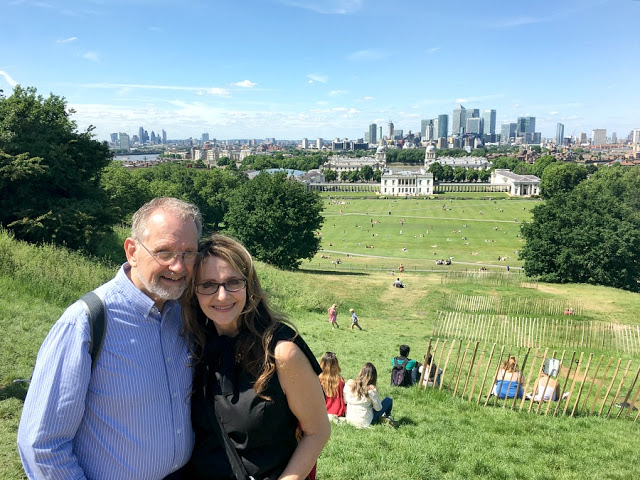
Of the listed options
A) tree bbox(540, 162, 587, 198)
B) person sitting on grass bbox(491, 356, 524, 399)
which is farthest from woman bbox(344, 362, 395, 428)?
tree bbox(540, 162, 587, 198)

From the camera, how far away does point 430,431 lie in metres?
7.66

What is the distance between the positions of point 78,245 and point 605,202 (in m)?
37.4

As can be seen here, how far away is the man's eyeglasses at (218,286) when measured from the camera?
2.51 m

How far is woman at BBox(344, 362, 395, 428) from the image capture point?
773 centimetres

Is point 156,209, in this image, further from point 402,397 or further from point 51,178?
point 51,178

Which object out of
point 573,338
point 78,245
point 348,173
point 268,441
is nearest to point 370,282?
point 573,338

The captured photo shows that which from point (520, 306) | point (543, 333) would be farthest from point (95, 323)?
point (520, 306)

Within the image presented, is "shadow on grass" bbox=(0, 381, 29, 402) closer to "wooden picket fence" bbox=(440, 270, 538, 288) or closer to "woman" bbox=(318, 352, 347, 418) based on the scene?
"woman" bbox=(318, 352, 347, 418)

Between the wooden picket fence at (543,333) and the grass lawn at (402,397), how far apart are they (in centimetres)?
163

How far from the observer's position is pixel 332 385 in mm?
7930

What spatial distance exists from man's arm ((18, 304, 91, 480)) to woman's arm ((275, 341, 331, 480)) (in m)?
0.91

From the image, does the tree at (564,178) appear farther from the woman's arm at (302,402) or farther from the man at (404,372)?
the woman's arm at (302,402)

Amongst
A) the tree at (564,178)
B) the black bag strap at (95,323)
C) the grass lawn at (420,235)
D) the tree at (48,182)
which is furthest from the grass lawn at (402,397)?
Answer: the tree at (564,178)

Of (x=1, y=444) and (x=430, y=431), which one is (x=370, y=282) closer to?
(x=430, y=431)
